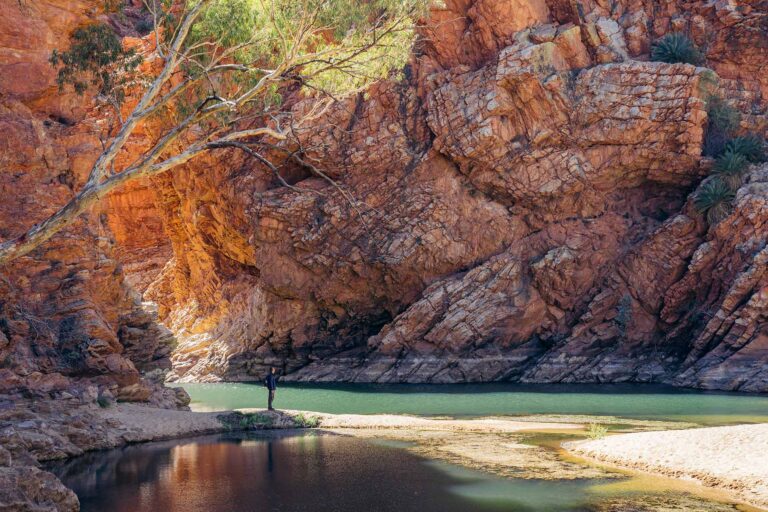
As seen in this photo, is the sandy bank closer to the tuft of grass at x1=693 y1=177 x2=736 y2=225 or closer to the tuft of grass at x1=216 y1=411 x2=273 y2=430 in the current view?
the tuft of grass at x1=216 y1=411 x2=273 y2=430

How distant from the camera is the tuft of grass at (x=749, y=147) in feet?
135

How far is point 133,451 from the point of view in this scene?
1958 cm

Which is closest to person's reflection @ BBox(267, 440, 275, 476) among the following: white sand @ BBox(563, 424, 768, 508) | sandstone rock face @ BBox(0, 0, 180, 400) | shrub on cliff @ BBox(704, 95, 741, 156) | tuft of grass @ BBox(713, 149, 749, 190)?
sandstone rock face @ BBox(0, 0, 180, 400)

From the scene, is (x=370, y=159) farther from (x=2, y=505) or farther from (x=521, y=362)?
(x=2, y=505)

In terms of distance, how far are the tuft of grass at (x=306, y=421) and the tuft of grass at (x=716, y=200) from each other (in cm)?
2616

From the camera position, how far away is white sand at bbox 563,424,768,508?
14.1 meters

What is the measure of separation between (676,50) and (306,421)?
31463mm

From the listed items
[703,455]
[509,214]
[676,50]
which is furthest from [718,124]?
[703,455]

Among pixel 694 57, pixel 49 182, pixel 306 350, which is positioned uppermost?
pixel 694 57

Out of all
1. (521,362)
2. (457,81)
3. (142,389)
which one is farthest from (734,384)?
(142,389)

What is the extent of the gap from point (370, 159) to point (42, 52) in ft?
76.1

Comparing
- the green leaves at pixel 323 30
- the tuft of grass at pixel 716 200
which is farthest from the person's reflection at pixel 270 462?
the tuft of grass at pixel 716 200

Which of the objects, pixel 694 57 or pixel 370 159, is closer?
pixel 694 57

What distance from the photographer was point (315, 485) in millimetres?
14633
